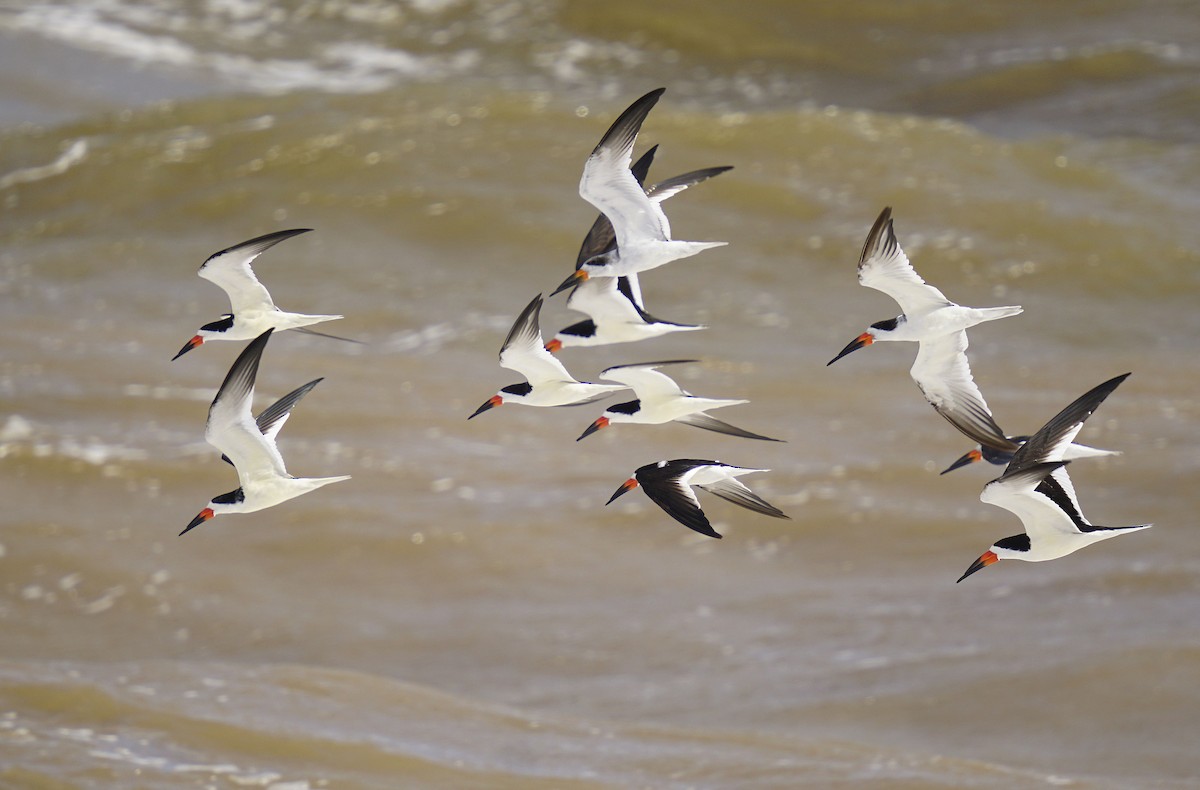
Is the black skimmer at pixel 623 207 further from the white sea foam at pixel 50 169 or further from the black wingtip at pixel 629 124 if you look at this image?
the white sea foam at pixel 50 169

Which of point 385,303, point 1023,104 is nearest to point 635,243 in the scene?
point 385,303

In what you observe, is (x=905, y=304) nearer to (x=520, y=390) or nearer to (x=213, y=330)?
(x=520, y=390)

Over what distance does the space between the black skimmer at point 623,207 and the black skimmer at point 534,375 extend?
0.79ft

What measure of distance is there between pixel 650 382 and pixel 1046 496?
1.54m

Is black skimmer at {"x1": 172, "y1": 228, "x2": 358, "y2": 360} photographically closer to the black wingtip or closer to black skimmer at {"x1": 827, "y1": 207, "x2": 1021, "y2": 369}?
the black wingtip

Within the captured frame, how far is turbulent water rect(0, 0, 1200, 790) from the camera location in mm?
12102

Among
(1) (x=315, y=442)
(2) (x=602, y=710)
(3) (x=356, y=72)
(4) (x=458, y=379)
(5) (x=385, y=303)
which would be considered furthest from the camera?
(3) (x=356, y=72)

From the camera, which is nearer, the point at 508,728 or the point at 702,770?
the point at 702,770

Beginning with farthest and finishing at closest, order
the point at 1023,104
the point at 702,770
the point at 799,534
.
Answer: the point at 1023,104 < the point at 799,534 < the point at 702,770

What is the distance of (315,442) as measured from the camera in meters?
17.6

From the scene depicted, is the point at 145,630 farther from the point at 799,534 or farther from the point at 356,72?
the point at 356,72

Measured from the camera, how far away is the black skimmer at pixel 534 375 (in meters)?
5.80

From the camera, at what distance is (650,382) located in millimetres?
6219

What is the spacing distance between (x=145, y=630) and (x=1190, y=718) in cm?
909
